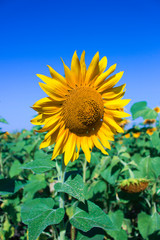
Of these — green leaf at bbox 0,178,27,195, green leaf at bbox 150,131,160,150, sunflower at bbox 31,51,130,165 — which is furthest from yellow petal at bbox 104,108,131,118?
green leaf at bbox 150,131,160,150

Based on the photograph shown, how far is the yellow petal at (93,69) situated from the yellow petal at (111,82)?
112mm

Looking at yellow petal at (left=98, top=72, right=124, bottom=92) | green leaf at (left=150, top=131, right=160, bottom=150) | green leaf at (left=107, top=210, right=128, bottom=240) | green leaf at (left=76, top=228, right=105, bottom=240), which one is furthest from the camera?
green leaf at (left=150, top=131, right=160, bottom=150)

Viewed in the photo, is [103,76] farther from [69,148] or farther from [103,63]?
[69,148]

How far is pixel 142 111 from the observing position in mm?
2910

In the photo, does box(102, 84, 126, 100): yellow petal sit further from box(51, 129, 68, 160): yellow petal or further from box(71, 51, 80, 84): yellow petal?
box(51, 129, 68, 160): yellow petal

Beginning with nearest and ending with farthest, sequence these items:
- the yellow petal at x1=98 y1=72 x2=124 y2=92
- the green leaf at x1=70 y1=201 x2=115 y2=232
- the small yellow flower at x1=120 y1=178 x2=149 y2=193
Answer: the green leaf at x1=70 y1=201 x2=115 y2=232
the yellow petal at x1=98 y1=72 x2=124 y2=92
the small yellow flower at x1=120 y1=178 x2=149 y2=193

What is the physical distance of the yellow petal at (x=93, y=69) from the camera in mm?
1441

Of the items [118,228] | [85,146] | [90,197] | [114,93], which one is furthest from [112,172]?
[114,93]

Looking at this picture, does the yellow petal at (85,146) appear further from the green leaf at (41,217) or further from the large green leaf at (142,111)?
the large green leaf at (142,111)

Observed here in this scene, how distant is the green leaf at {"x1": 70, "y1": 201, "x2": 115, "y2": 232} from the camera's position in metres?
1.45

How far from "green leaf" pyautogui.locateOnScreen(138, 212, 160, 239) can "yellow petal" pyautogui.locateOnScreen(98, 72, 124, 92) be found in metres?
1.71

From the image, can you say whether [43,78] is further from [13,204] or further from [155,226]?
[13,204]

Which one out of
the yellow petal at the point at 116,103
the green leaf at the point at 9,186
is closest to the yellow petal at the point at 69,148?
the yellow petal at the point at 116,103

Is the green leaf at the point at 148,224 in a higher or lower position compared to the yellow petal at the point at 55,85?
lower
